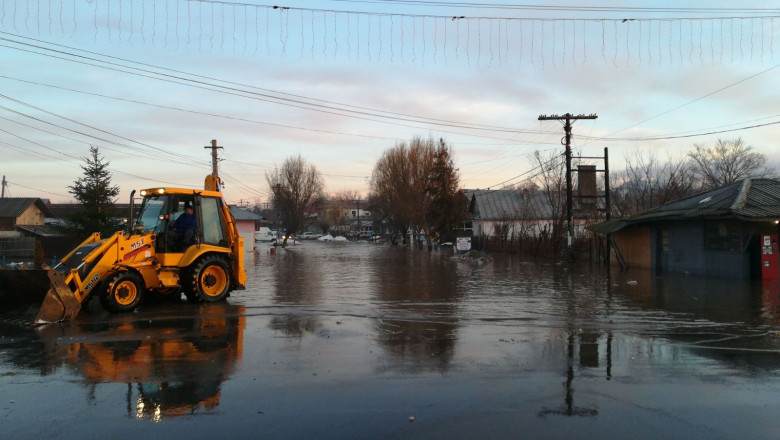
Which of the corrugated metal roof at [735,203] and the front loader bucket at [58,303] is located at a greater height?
the corrugated metal roof at [735,203]

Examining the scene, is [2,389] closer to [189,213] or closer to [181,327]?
[181,327]

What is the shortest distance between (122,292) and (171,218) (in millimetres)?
2043

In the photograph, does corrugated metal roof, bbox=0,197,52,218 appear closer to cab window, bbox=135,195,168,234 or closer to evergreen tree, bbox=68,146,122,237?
evergreen tree, bbox=68,146,122,237

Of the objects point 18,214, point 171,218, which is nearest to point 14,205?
point 18,214

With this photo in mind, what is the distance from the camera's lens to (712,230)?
20.9 meters

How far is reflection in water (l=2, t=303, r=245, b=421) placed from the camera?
6.23m

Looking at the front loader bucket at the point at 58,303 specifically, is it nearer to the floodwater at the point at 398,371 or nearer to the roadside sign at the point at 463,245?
the floodwater at the point at 398,371

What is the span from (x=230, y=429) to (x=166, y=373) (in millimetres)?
2379

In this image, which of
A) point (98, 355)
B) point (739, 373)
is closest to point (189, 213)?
point (98, 355)

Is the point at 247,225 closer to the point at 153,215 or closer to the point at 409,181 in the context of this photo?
the point at 409,181

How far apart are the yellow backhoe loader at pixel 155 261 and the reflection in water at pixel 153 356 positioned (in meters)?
0.61

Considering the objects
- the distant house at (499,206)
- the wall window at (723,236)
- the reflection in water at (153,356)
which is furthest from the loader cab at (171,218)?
the distant house at (499,206)

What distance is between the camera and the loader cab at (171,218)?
506 inches

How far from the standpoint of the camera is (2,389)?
6566mm
